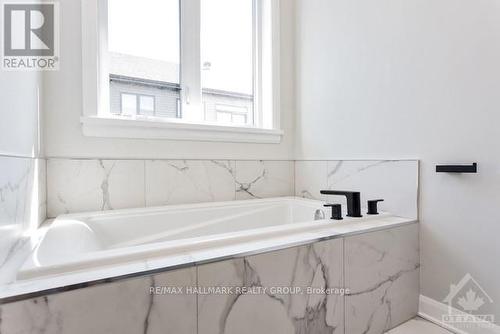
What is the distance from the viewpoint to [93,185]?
137cm

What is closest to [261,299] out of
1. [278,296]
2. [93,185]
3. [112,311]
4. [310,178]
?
[278,296]

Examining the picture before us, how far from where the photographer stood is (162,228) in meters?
1.39

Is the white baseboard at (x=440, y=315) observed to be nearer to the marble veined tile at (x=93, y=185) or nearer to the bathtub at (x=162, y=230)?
the bathtub at (x=162, y=230)

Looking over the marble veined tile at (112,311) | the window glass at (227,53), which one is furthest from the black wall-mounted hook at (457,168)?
the window glass at (227,53)

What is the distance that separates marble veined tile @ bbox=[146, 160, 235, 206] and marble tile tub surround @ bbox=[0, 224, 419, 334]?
90 cm

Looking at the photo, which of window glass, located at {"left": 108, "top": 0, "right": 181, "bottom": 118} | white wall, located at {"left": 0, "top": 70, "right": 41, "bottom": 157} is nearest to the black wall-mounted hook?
window glass, located at {"left": 108, "top": 0, "right": 181, "bottom": 118}

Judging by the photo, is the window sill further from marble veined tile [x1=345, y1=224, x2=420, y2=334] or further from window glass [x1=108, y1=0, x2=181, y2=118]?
marble veined tile [x1=345, y1=224, x2=420, y2=334]

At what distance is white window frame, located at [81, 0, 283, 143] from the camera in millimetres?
1367

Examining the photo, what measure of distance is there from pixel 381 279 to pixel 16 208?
4.44 feet

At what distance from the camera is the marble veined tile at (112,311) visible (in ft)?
1.79

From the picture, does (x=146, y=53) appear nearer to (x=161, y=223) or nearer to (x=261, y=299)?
(x=161, y=223)

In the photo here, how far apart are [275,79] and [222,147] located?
25.8 inches

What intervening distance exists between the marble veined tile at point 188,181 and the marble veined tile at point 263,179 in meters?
0.07

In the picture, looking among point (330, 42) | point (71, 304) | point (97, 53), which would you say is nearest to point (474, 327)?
point (71, 304)
